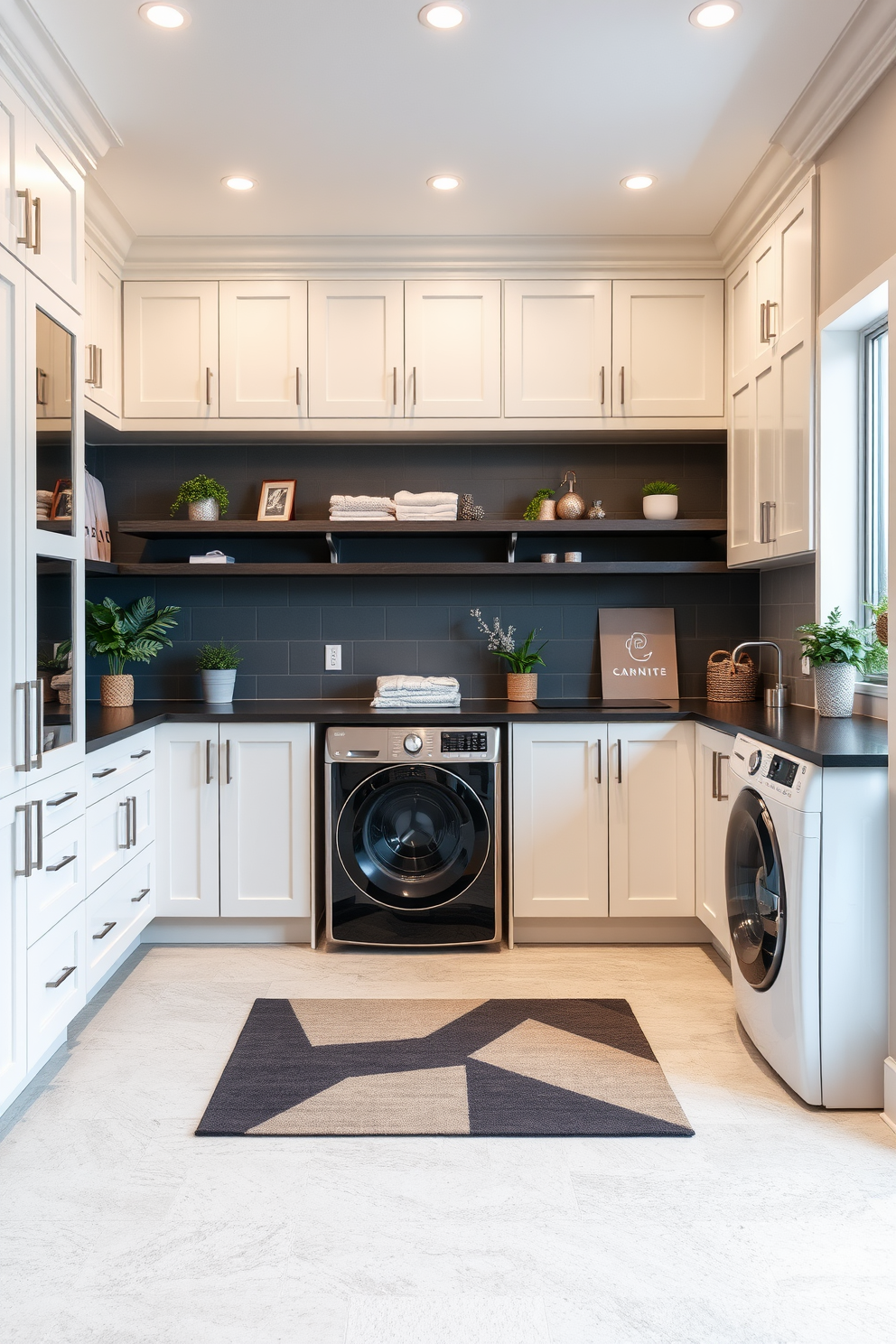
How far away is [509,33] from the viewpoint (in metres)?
2.36

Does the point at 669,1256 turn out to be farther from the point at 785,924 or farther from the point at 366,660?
the point at 366,660

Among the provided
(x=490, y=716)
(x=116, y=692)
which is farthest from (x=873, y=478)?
(x=116, y=692)

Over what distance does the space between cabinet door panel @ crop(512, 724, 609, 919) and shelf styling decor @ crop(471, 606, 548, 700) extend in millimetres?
465

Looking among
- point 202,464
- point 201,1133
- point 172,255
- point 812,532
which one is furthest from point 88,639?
point 812,532

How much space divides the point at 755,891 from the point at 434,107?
2.37 m

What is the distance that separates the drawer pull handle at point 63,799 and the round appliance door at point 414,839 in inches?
40.9

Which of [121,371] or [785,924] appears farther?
[121,371]

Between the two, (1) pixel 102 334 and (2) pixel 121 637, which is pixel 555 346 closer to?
(1) pixel 102 334

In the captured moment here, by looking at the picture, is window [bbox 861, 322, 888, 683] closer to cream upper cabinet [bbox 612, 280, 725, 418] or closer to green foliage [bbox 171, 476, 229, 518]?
cream upper cabinet [bbox 612, 280, 725, 418]

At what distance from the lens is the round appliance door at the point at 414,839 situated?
3.34 metres

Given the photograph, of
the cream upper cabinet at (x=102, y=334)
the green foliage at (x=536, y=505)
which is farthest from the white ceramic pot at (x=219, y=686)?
the green foliage at (x=536, y=505)

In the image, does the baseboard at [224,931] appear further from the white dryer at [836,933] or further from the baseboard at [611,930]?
the white dryer at [836,933]

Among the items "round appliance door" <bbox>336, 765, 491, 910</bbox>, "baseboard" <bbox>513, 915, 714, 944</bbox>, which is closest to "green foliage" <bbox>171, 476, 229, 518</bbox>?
"round appliance door" <bbox>336, 765, 491, 910</bbox>

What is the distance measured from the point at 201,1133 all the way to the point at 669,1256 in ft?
3.51
